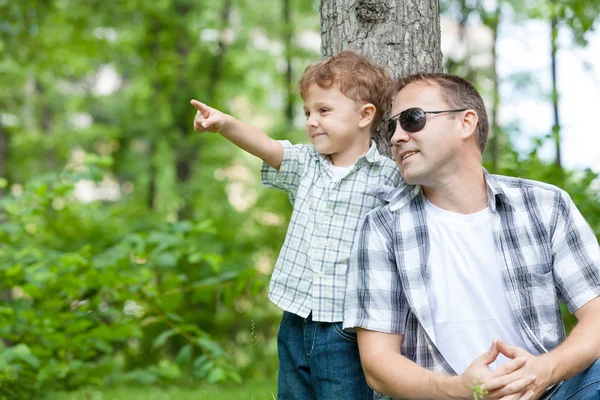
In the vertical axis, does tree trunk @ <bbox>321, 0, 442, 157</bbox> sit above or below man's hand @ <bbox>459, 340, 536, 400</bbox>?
above

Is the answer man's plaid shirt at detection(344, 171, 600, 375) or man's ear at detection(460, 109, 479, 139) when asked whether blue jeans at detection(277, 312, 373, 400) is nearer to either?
man's plaid shirt at detection(344, 171, 600, 375)

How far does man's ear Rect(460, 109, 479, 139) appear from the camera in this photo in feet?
7.85

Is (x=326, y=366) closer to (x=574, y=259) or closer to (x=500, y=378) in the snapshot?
(x=500, y=378)

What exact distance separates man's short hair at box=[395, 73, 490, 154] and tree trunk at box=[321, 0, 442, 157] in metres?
0.31

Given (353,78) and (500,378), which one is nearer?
(500,378)

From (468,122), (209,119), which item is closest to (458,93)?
(468,122)

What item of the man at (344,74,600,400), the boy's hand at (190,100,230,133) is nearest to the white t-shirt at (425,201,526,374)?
the man at (344,74,600,400)

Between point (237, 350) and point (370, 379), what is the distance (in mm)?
7740

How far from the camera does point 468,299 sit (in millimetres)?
2240

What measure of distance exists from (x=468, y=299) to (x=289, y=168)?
899 mm

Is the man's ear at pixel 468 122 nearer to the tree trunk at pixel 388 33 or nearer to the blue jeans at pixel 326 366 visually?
the tree trunk at pixel 388 33

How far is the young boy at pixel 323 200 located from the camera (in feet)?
7.84

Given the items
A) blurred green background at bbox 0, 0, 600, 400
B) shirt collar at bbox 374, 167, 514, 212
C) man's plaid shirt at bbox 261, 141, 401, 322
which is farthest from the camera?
blurred green background at bbox 0, 0, 600, 400

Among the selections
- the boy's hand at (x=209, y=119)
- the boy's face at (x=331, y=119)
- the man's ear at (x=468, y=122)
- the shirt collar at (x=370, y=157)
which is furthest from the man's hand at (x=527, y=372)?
the boy's hand at (x=209, y=119)
